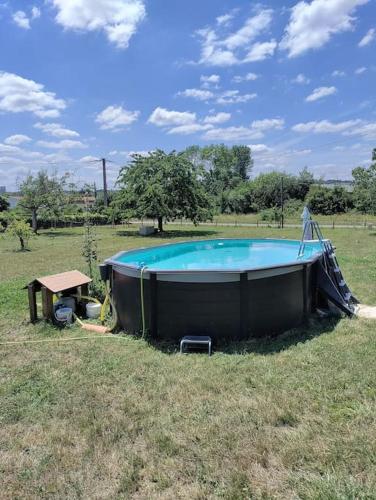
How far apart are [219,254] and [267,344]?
4.88 m

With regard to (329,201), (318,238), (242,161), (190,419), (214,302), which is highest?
(242,161)

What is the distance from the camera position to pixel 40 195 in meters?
24.6

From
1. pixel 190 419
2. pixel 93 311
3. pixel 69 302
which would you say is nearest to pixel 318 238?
pixel 93 311

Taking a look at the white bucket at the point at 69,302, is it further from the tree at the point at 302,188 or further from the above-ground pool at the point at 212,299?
the tree at the point at 302,188

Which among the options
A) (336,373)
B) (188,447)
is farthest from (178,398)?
(336,373)

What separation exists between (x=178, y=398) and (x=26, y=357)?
2168 mm

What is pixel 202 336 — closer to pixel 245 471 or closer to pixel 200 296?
pixel 200 296

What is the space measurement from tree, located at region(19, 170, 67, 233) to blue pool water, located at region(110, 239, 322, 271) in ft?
58.0

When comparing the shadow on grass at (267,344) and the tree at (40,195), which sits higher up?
the tree at (40,195)

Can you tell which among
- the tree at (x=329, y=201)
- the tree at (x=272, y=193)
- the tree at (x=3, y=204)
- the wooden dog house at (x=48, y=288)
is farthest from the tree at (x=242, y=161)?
the wooden dog house at (x=48, y=288)

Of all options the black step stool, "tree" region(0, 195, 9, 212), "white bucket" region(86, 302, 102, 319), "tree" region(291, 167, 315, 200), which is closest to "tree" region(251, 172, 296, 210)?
"tree" region(291, 167, 315, 200)

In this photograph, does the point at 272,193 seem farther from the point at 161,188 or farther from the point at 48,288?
the point at 48,288

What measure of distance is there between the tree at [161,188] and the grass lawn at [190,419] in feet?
A: 58.7

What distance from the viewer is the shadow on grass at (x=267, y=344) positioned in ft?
14.4
